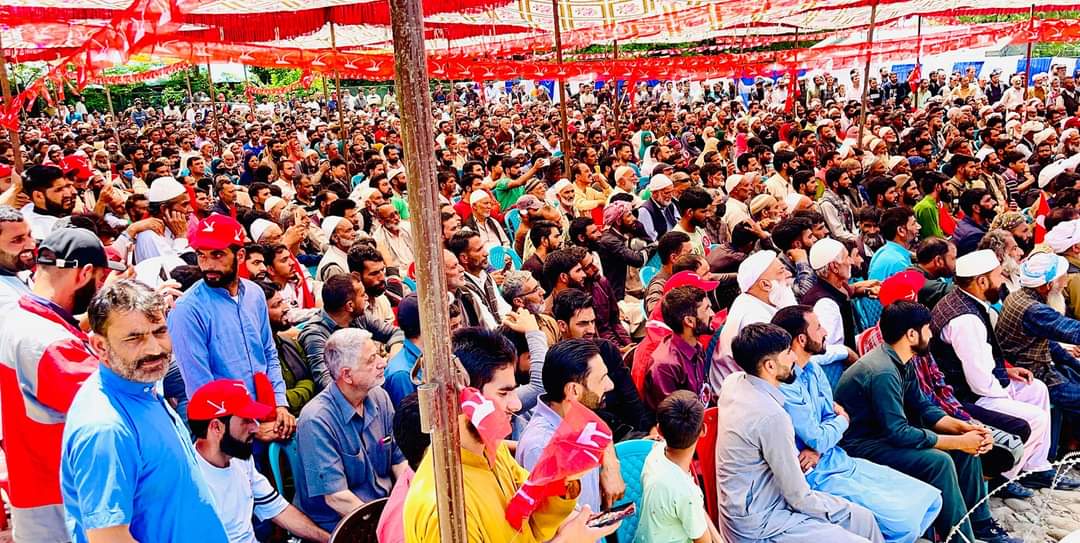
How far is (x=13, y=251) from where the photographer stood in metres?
2.86

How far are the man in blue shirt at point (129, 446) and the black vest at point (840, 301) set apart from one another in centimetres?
348

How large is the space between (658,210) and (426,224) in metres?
5.62

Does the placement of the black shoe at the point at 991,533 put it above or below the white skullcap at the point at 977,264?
below

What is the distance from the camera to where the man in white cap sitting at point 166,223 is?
524cm

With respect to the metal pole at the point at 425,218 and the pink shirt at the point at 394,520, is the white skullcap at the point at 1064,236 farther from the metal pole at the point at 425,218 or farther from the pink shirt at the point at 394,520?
the metal pole at the point at 425,218

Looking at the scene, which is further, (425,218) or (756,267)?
(756,267)

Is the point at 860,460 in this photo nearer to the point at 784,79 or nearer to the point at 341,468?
the point at 341,468

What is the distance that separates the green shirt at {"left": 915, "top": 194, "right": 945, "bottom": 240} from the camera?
275 inches

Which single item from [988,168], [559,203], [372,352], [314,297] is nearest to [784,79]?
[988,168]

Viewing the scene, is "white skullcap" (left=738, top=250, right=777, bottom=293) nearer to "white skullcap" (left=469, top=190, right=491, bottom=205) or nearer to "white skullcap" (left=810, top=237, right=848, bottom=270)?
"white skullcap" (left=810, top=237, right=848, bottom=270)

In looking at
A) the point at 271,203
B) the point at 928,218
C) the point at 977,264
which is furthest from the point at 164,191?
the point at 928,218

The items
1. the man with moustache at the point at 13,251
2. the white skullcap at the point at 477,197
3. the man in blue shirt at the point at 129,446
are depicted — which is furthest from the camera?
the white skullcap at the point at 477,197

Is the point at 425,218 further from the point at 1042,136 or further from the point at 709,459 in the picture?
the point at 1042,136

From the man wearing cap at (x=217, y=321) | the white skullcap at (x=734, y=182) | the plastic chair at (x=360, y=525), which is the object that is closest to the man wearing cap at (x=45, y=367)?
the man wearing cap at (x=217, y=321)
